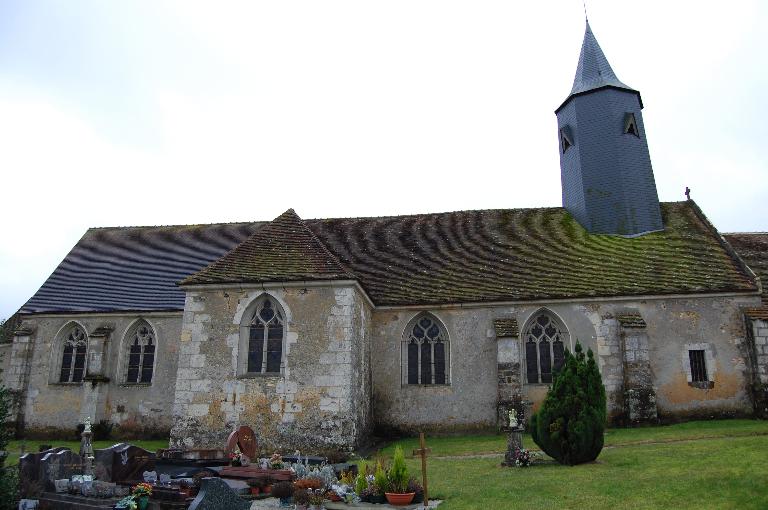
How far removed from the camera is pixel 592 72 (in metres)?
24.5

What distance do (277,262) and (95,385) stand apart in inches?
343

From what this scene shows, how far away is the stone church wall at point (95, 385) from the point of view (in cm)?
2059

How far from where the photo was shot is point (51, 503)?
9414 mm

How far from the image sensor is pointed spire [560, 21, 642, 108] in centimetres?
2379

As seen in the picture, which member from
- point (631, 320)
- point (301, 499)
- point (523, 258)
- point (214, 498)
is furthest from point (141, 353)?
point (631, 320)

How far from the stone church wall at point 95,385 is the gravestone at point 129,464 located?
9360mm

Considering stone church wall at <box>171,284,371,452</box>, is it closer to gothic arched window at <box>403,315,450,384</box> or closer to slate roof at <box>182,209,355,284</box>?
slate roof at <box>182,209,355,284</box>

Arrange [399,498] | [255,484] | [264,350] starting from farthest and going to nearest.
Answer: [264,350] < [255,484] < [399,498]

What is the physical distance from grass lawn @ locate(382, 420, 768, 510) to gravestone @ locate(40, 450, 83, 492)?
20.5 feet

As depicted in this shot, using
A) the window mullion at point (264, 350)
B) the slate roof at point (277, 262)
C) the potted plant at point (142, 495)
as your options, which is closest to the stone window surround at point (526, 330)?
the slate roof at point (277, 262)

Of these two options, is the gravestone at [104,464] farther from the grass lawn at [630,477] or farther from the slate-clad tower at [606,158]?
the slate-clad tower at [606,158]

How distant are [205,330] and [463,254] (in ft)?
30.0

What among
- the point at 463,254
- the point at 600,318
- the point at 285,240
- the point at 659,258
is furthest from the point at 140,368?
the point at 659,258

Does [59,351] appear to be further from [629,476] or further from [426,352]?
[629,476]
